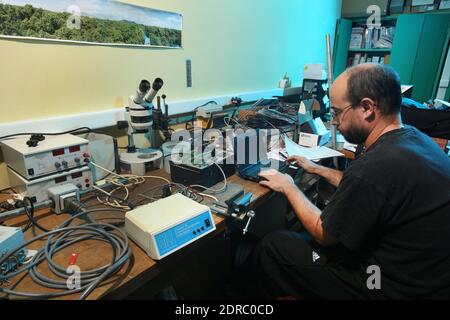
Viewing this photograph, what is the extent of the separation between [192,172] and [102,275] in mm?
624

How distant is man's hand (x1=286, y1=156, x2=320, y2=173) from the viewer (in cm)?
163

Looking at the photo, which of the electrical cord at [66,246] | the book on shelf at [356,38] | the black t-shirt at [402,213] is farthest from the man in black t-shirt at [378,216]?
the book on shelf at [356,38]

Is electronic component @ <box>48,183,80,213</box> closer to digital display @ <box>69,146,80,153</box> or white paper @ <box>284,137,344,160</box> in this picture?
digital display @ <box>69,146,80,153</box>

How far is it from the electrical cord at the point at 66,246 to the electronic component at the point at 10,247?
0.01 m

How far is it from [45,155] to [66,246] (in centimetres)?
42

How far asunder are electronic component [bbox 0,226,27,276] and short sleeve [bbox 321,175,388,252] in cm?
94

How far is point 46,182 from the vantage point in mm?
1119

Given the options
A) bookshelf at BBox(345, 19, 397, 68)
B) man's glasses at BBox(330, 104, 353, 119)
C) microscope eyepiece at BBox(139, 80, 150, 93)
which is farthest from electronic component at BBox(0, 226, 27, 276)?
bookshelf at BBox(345, 19, 397, 68)

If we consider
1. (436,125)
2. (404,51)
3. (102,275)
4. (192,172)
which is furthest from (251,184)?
(404,51)

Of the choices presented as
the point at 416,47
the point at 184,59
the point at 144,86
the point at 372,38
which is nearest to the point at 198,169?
the point at 144,86

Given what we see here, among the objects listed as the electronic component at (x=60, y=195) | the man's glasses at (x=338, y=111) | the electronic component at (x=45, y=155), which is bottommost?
the electronic component at (x=60, y=195)

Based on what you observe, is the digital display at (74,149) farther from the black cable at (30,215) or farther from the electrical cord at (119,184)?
the black cable at (30,215)

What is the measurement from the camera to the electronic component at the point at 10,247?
2.47ft

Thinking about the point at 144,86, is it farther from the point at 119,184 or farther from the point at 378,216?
the point at 378,216
